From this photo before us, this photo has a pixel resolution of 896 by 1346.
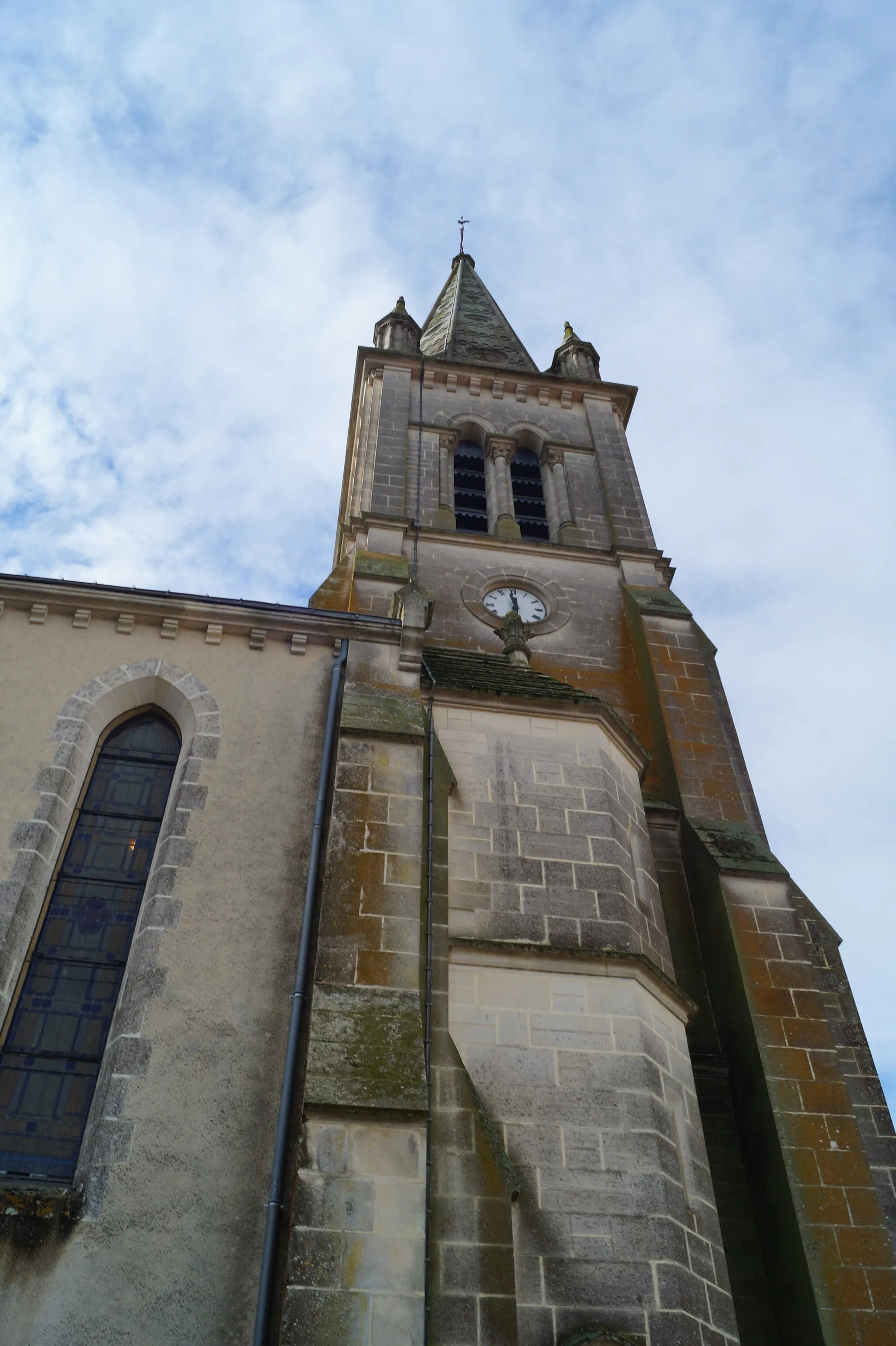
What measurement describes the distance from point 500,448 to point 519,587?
4505mm

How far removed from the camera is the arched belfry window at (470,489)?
693 inches

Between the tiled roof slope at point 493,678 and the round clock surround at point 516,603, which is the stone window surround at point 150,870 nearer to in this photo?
the tiled roof slope at point 493,678

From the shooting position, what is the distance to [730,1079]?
9297mm

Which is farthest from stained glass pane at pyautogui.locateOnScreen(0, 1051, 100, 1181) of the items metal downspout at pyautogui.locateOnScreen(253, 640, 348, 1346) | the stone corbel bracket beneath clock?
the stone corbel bracket beneath clock

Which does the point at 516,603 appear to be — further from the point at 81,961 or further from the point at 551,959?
the point at 81,961

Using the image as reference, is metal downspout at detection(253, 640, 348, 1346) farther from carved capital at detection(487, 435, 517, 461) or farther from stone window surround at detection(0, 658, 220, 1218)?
carved capital at detection(487, 435, 517, 461)

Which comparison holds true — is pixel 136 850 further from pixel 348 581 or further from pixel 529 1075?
pixel 348 581

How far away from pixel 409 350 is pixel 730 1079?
1586cm

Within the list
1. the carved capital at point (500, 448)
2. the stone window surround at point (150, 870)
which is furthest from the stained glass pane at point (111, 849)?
the carved capital at point (500, 448)

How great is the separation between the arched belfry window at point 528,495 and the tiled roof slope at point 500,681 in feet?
18.3

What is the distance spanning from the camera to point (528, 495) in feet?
61.5

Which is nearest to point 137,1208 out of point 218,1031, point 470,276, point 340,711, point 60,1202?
point 60,1202

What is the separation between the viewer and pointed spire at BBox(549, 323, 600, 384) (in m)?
22.5

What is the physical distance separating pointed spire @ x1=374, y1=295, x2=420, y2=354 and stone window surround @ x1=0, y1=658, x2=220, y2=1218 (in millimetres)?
13415
